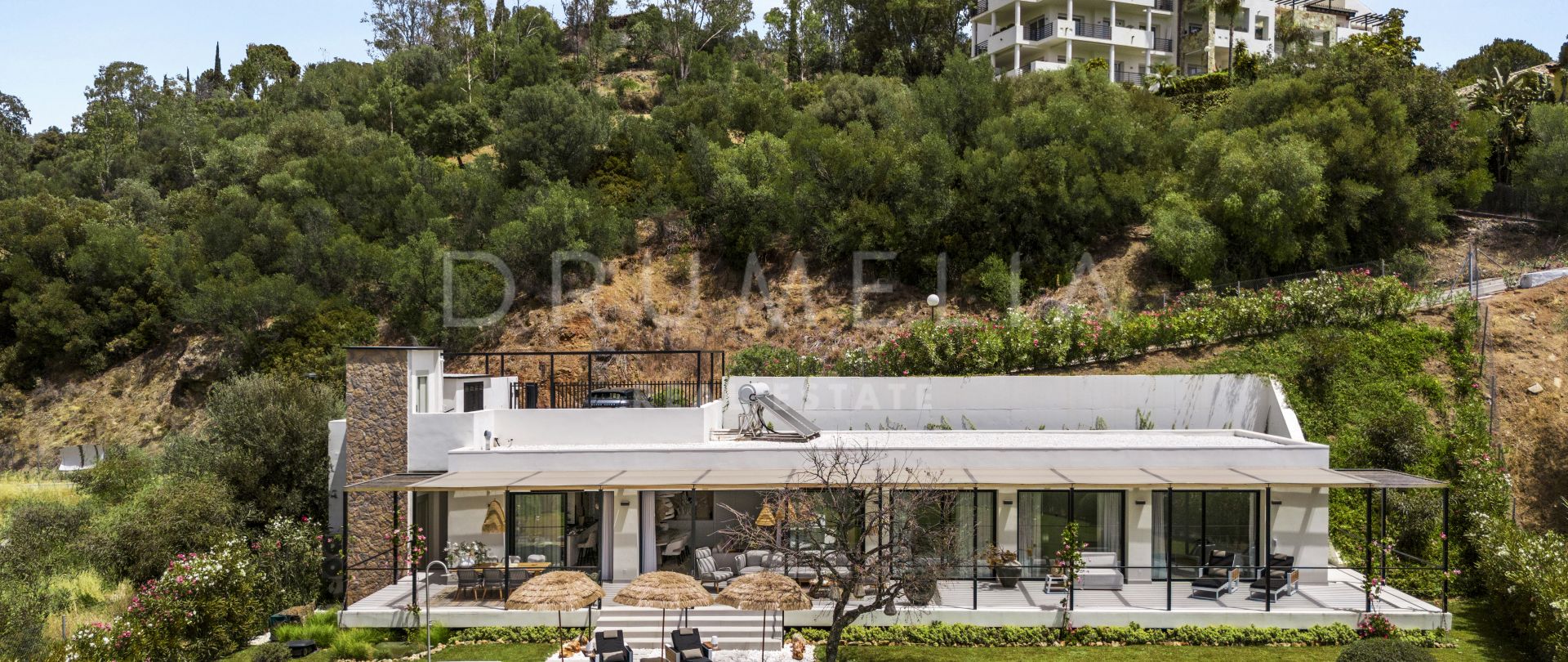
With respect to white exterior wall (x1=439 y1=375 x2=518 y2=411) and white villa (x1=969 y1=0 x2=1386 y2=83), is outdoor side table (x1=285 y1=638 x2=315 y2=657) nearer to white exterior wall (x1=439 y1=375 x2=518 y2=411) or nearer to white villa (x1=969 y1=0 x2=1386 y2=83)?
white exterior wall (x1=439 y1=375 x2=518 y2=411)

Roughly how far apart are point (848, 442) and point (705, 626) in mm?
5405

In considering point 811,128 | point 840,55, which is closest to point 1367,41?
point 811,128

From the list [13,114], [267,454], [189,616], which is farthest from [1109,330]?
[13,114]

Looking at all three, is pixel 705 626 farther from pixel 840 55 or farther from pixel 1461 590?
pixel 840 55

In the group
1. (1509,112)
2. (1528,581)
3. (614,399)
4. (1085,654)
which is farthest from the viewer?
(1509,112)

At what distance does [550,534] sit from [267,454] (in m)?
9.74

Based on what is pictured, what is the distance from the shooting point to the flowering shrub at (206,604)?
52.6ft

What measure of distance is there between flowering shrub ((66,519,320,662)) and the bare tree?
901cm

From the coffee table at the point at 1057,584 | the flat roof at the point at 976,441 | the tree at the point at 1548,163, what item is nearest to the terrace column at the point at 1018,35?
the tree at the point at 1548,163

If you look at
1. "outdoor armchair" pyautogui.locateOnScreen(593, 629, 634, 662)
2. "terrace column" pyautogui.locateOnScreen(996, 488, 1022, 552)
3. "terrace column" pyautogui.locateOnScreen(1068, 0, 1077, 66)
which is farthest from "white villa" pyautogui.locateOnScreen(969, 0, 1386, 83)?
"outdoor armchair" pyautogui.locateOnScreen(593, 629, 634, 662)

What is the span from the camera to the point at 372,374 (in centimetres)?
1966

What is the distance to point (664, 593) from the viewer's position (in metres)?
14.6

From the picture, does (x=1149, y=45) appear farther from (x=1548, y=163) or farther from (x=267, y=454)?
(x=267, y=454)

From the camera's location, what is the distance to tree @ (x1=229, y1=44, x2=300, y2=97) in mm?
79062
